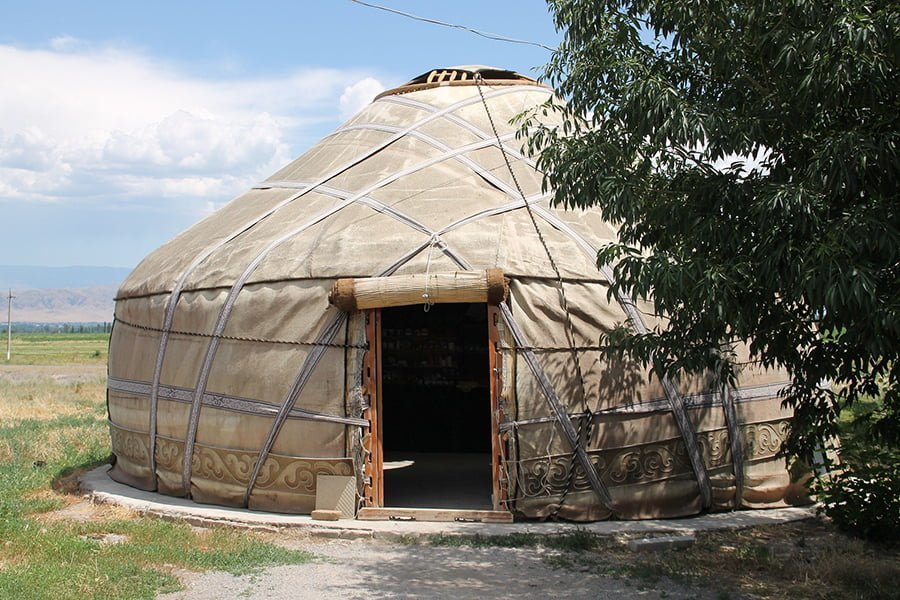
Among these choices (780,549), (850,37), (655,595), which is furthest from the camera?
(780,549)

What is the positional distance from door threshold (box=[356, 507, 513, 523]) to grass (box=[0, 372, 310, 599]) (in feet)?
2.59

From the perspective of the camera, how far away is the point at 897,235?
11.9ft

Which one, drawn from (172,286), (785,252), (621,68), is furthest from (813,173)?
(172,286)

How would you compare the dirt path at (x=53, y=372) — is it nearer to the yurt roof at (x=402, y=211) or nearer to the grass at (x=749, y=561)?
the yurt roof at (x=402, y=211)

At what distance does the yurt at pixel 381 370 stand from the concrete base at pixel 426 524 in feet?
0.35

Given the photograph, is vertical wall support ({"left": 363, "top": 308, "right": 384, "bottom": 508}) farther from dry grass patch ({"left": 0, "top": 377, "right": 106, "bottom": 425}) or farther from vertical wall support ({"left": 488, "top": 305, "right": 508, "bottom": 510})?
dry grass patch ({"left": 0, "top": 377, "right": 106, "bottom": 425})

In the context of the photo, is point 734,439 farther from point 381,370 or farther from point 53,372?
point 53,372

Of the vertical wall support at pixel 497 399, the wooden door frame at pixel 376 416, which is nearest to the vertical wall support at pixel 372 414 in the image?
the wooden door frame at pixel 376 416

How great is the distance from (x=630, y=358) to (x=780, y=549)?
149 cm

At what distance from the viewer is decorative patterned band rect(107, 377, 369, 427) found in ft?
20.8

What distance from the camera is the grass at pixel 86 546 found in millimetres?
4832

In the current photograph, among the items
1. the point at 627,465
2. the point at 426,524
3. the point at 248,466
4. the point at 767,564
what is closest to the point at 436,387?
the point at 248,466

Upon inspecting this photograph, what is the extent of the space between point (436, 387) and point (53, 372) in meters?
21.0

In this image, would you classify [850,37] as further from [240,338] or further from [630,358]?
[240,338]
